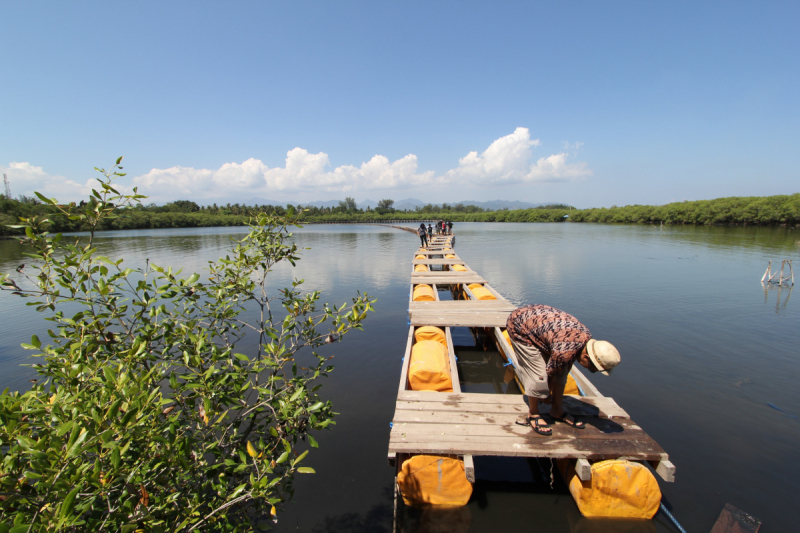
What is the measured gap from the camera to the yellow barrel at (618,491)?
4.15 metres

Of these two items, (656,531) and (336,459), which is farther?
(336,459)

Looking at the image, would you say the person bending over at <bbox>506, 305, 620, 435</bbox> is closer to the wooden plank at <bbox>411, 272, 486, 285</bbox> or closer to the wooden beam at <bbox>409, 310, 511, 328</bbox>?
the wooden beam at <bbox>409, 310, 511, 328</bbox>

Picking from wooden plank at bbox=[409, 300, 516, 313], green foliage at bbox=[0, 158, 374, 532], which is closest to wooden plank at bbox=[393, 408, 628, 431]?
green foliage at bbox=[0, 158, 374, 532]

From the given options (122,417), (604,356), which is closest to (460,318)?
(604,356)

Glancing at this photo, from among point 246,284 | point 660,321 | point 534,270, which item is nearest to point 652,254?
point 534,270

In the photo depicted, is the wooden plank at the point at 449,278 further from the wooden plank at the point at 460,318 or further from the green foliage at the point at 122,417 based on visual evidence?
the green foliage at the point at 122,417

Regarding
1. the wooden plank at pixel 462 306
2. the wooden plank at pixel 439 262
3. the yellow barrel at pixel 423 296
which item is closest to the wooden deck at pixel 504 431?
the wooden plank at pixel 462 306

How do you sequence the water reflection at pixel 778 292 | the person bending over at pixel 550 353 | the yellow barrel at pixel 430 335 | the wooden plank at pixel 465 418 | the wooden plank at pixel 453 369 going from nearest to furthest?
the person bending over at pixel 550 353, the wooden plank at pixel 465 418, the wooden plank at pixel 453 369, the yellow barrel at pixel 430 335, the water reflection at pixel 778 292

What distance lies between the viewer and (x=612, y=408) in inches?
198

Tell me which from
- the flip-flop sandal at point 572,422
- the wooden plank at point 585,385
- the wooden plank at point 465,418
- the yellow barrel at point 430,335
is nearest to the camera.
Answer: the flip-flop sandal at point 572,422

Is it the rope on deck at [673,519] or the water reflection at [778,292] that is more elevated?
the water reflection at [778,292]

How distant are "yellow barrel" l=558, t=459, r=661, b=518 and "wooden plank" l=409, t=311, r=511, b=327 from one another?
4.74m

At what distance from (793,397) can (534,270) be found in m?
13.5

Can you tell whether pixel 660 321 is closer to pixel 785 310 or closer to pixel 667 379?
pixel 667 379
